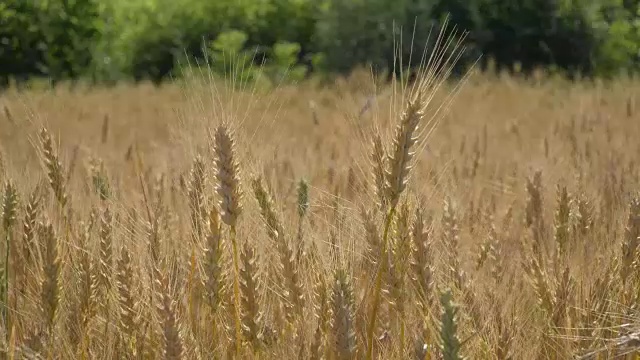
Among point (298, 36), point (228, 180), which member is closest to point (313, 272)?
point (228, 180)

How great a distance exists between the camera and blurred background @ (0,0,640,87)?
32.4 ft

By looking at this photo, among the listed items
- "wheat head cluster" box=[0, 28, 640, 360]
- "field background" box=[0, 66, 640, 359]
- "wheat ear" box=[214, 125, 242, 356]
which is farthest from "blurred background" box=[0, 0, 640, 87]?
"wheat ear" box=[214, 125, 242, 356]

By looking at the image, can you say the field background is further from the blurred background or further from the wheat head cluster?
the blurred background

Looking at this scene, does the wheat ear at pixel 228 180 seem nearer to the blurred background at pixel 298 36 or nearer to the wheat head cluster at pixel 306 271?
the wheat head cluster at pixel 306 271

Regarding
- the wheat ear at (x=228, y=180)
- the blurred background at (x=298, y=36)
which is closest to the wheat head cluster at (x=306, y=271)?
the wheat ear at (x=228, y=180)

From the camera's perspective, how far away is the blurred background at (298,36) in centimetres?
987

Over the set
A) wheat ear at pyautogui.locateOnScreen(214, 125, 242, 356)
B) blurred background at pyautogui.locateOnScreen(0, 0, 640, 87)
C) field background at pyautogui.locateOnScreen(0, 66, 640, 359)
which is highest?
wheat ear at pyautogui.locateOnScreen(214, 125, 242, 356)

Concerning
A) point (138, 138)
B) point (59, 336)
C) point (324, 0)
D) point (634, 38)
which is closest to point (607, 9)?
point (634, 38)

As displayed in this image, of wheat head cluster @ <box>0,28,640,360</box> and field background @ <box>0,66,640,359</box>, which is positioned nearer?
wheat head cluster @ <box>0,28,640,360</box>

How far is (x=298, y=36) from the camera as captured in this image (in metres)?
11.5

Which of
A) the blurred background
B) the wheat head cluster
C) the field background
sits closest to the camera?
the wheat head cluster

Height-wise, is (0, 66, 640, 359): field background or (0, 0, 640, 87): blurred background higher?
(0, 66, 640, 359): field background

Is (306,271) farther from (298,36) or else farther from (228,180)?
(298,36)

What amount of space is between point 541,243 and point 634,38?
38.0ft
